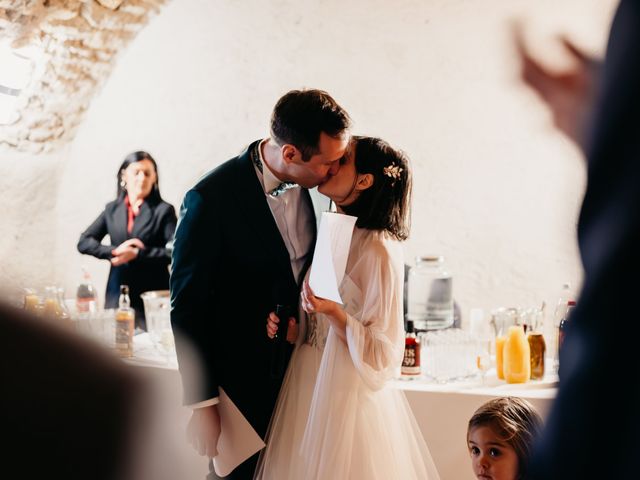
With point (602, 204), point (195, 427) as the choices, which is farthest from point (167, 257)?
point (602, 204)

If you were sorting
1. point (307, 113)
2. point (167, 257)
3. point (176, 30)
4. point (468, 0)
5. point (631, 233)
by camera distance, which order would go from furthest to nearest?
point (176, 30) < point (468, 0) < point (167, 257) < point (307, 113) < point (631, 233)

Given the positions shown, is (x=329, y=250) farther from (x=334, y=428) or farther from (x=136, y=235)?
Answer: (x=136, y=235)

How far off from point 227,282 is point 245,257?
0.31 feet

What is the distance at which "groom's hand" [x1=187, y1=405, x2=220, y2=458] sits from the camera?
2.19 metres

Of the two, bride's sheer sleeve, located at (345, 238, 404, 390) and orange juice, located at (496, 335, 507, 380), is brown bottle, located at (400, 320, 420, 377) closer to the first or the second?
orange juice, located at (496, 335, 507, 380)

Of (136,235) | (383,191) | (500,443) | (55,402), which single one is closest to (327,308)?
(383,191)

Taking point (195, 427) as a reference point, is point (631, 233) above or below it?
above

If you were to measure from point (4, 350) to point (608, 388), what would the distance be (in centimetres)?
50

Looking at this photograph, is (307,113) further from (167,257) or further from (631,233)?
(167,257)

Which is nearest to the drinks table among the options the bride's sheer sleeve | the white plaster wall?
the bride's sheer sleeve

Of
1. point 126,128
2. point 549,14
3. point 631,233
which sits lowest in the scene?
point 631,233

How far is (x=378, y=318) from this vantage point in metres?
2.16

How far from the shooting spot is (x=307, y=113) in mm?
2152

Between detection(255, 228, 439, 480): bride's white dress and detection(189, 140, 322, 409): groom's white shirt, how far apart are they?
0.15m
